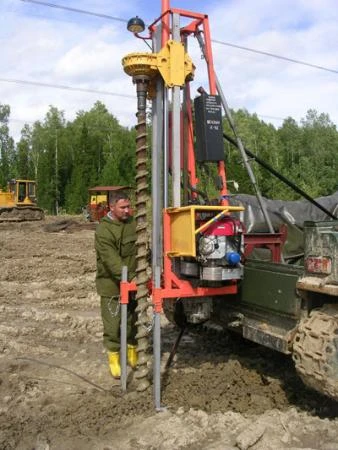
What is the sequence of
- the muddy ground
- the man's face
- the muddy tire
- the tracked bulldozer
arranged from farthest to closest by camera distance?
1. the tracked bulldozer
2. the man's face
3. the muddy ground
4. the muddy tire

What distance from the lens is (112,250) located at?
532cm

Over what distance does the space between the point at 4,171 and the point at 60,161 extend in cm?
696

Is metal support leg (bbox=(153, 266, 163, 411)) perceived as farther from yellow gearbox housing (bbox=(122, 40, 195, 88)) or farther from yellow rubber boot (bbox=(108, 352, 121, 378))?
yellow gearbox housing (bbox=(122, 40, 195, 88))

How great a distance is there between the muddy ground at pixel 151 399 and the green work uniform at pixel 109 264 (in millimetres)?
446

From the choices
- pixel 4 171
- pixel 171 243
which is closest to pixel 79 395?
pixel 171 243

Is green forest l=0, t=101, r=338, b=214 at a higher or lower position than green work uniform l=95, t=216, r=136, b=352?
higher

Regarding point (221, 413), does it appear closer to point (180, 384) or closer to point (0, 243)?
point (180, 384)

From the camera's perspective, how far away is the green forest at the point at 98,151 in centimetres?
4638

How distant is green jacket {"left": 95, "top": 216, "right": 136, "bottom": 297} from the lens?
209 inches

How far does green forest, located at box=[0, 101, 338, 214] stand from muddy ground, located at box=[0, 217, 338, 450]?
36431 millimetres

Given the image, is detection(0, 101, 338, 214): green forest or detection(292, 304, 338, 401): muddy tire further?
detection(0, 101, 338, 214): green forest

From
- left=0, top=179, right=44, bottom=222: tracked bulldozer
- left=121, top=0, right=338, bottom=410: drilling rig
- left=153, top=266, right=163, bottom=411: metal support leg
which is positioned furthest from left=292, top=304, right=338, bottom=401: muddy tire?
left=0, top=179, right=44, bottom=222: tracked bulldozer

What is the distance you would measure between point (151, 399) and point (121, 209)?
69.8 inches

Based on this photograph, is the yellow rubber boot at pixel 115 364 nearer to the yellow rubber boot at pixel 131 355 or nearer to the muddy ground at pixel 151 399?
the muddy ground at pixel 151 399
